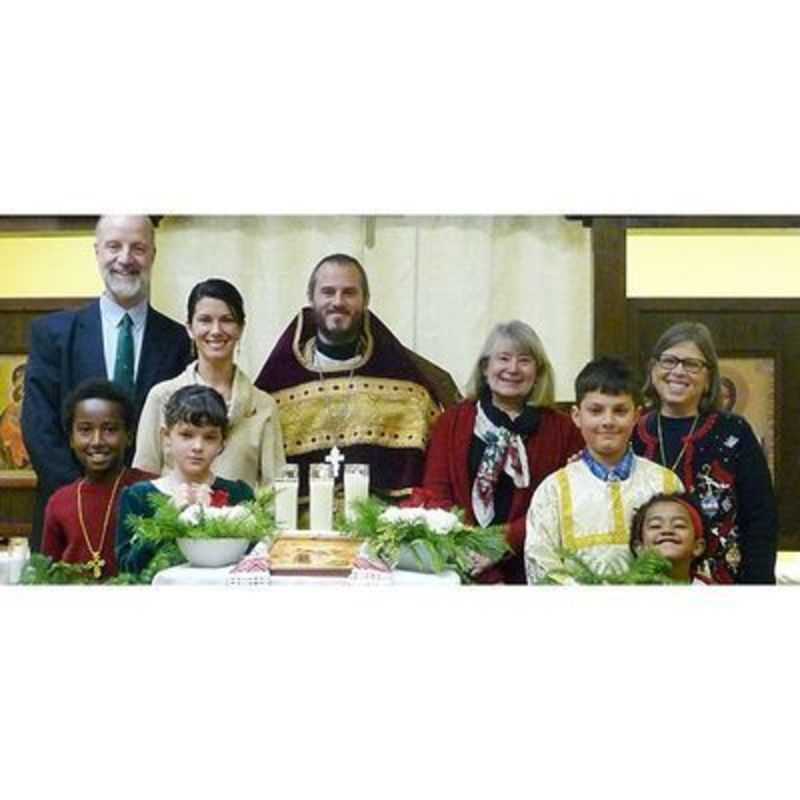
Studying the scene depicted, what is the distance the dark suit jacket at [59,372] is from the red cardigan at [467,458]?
3.64 ft

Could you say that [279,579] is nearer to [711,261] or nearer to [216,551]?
[216,551]

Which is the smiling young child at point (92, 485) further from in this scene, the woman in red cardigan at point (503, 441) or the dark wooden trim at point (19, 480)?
the woman in red cardigan at point (503, 441)

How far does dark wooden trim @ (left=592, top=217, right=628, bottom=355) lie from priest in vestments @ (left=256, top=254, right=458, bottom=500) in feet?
2.04

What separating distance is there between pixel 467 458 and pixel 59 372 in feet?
5.44

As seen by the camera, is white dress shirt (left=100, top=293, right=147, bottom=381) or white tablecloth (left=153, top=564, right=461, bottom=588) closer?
white tablecloth (left=153, top=564, right=461, bottom=588)

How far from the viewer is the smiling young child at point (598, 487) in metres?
5.80

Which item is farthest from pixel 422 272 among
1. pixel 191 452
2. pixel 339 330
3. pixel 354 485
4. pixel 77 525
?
pixel 77 525

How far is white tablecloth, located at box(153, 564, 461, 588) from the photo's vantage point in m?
5.64

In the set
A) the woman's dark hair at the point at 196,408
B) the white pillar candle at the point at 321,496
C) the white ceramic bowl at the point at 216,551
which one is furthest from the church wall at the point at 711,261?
the white ceramic bowl at the point at 216,551

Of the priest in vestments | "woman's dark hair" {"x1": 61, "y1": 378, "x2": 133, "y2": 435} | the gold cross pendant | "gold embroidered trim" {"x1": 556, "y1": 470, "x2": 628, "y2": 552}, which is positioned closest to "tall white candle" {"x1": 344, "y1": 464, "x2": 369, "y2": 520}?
the priest in vestments

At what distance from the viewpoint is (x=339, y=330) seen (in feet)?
19.3

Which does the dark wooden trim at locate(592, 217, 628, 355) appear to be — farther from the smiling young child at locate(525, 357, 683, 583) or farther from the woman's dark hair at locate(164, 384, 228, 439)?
the woman's dark hair at locate(164, 384, 228, 439)

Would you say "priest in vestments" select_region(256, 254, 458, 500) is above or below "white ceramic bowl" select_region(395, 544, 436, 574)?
above
